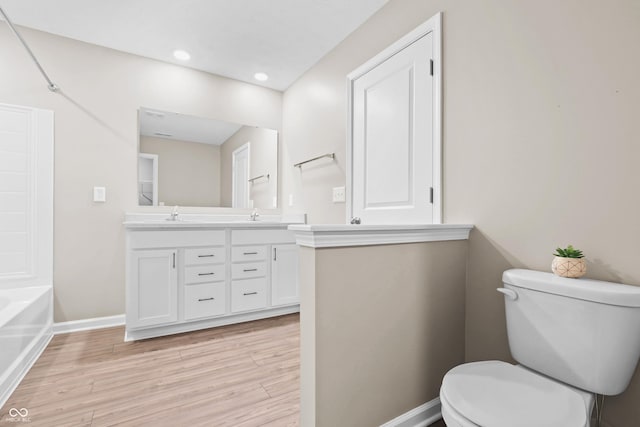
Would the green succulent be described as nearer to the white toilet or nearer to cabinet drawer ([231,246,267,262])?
the white toilet

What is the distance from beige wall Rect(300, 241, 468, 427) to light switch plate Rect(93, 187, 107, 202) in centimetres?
228

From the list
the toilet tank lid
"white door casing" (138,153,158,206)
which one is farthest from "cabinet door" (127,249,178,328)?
the toilet tank lid

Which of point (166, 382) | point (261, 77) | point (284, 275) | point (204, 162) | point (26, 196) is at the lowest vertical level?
point (166, 382)

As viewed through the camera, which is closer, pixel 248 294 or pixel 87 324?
pixel 87 324

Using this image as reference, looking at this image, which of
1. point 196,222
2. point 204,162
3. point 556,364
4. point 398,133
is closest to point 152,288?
point 196,222

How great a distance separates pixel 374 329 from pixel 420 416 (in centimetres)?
50

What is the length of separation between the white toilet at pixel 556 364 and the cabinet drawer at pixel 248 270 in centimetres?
191

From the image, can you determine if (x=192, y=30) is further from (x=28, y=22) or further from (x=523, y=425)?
(x=523, y=425)

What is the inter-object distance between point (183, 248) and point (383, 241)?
1.76 meters

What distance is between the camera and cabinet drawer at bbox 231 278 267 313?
2570 mm

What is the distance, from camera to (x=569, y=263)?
108cm

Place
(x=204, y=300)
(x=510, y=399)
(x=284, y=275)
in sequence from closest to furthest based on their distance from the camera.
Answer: (x=510, y=399), (x=204, y=300), (x=284, y=275)

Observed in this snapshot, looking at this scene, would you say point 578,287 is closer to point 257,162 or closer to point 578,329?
point 578,329

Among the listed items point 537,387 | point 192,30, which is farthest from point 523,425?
point 192,30
